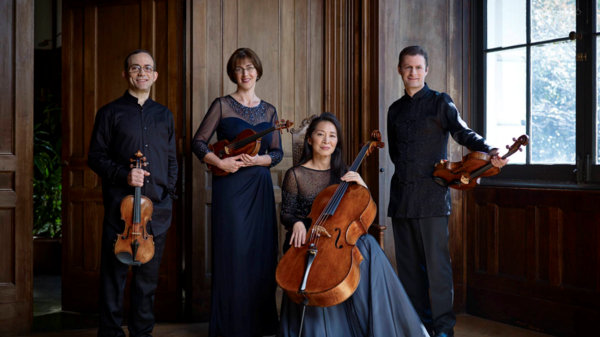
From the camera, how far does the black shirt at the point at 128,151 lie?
2736 mm

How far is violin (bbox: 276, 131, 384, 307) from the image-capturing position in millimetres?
2131

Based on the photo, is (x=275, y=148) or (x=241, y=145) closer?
(x=241, y=145)

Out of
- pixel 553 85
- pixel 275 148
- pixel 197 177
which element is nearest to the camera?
pixel 275 148

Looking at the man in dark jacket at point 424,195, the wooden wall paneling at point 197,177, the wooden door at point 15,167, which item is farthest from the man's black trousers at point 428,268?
the wooden door at point 15,167

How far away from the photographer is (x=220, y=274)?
2941mm

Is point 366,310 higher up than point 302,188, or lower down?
lower down

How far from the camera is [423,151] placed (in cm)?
280

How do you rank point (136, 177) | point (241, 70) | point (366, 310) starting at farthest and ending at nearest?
1. point (241, 70)
2. point (136, 177)
3. point (366, 310)

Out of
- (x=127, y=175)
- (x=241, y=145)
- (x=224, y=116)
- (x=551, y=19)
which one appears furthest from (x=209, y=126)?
(x=551, y=19)

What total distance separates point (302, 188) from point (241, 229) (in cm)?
43

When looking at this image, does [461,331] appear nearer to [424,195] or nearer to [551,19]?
[424,195]

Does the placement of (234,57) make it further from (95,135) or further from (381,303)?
(381,303)

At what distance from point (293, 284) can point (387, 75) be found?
2.07m

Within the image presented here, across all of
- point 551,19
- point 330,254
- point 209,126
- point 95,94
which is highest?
point 551,19
